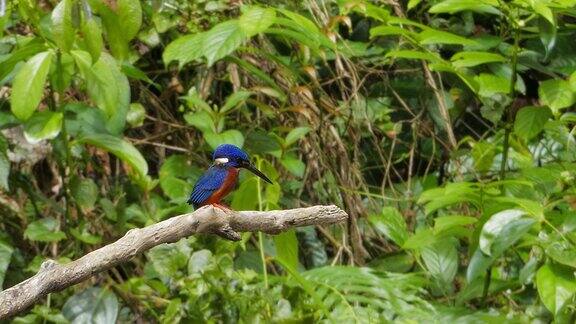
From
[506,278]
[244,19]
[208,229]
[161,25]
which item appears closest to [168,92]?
[161,25]

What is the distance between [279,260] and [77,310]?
2.11 feet

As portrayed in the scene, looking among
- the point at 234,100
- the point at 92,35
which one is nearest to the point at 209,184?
the point at 92,35

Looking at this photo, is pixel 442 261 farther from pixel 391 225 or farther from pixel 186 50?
pixel 186 50

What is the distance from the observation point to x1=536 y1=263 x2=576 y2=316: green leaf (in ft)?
10.5

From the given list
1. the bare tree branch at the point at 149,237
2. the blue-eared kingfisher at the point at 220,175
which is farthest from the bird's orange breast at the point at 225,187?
the bare tree branch at the point at 149,237

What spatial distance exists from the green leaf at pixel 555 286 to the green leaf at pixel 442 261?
0.51 m

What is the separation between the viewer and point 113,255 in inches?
86.8

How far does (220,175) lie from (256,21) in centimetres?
94

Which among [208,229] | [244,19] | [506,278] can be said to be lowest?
[506,278]

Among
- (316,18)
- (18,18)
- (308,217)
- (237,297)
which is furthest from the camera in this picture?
(316,18)

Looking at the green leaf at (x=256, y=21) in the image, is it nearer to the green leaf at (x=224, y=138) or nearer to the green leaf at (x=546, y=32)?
the green leaf at (x=224, y=138)

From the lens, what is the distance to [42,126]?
3.40 metres

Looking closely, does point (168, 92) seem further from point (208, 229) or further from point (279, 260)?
point (208, 229)

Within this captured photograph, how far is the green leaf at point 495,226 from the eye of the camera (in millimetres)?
3273
